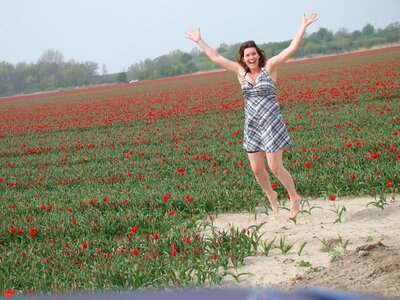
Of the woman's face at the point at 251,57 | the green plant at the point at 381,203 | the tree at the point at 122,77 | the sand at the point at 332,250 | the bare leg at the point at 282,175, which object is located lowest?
the sand at the point at 332,250

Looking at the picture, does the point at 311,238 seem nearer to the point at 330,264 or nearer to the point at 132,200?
the point at 330,264

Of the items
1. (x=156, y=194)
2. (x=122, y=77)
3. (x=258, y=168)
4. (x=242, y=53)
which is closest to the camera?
(x=242, y=53)

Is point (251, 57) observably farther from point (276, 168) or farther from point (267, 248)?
point (267, 248)

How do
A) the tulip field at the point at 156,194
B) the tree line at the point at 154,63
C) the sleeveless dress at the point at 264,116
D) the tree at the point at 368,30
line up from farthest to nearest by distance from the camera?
the tree at the point at 368,30, the tree line at the point at 154,63, the sleeveless dress at the point at 264,116, the tulip field at the point at 156,194

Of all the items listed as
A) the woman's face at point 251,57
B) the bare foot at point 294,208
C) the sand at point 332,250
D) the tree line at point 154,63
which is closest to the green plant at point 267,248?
the sand at point 332,250

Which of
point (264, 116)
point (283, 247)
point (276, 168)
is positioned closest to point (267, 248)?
point (283, 247)

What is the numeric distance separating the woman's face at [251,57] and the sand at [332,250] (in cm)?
187

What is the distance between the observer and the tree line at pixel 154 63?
9594 centimetres

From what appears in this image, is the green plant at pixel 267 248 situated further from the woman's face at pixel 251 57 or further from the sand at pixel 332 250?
the woman's face at pixel 251 57

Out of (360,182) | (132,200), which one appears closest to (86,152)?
(132,200)

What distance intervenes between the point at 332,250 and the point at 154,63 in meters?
144

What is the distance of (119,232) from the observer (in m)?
6.43

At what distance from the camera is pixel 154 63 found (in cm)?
14600

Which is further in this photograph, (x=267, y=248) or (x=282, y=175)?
(x=282, y=175)
